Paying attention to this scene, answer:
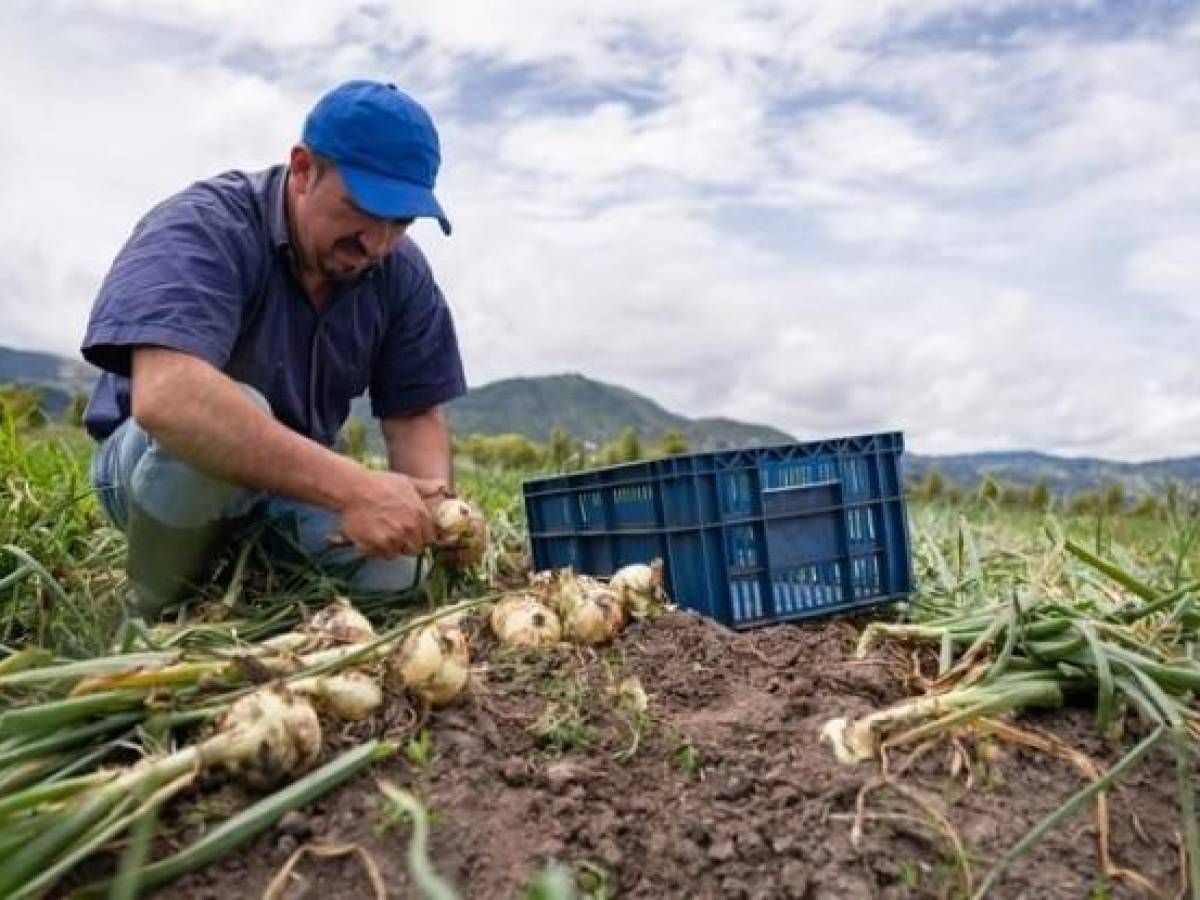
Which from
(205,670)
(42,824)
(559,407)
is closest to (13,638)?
(205,670)

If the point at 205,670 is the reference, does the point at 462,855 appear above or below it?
below

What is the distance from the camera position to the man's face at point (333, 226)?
2.70 m

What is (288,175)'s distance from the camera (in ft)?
9.43

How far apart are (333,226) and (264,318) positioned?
11.5 inches

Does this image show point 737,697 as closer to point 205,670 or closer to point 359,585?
point 205,670

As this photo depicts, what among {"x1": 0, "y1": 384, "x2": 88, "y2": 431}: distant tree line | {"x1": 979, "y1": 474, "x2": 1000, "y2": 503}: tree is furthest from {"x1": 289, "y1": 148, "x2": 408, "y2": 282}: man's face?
{"x1": 979, "y1": 474, "x2": 1000, "y2": 503}: tree

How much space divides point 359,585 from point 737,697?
1.05 m

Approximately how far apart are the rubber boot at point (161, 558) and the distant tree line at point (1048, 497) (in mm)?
1693

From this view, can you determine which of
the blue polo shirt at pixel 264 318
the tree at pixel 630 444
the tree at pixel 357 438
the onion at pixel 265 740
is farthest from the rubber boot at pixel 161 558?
the tree at pixel 630 444

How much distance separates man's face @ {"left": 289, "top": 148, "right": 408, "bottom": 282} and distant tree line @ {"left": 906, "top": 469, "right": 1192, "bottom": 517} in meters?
1.45

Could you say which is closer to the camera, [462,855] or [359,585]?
[462,855]

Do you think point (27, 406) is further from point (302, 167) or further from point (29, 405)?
point (302, 167)

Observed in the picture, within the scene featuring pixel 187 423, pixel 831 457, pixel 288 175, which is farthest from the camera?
pixel 288 175

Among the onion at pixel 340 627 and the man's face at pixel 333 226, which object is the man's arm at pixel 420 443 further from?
the onion at pixel 340 627
